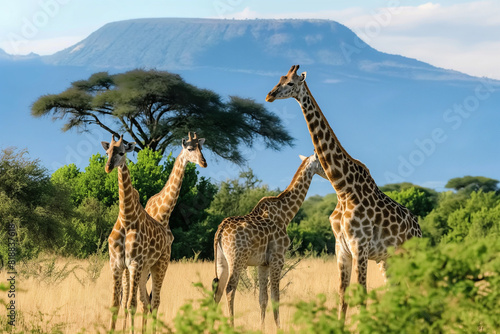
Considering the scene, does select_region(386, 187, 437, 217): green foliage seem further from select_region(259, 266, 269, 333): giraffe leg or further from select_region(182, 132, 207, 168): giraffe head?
select_region(182, 132, 207, 168): giraffe head

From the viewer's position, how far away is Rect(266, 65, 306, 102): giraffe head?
6824 millimetres

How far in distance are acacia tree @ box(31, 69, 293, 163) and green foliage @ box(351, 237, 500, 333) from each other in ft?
74.2

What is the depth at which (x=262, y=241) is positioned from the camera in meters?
8.55

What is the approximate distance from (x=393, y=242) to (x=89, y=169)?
14870 millimetres

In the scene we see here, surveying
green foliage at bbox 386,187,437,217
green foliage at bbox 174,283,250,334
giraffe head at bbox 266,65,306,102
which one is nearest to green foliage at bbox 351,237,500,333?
green foliage at bbox 174,283,250,334

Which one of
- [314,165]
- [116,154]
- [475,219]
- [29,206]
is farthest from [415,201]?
[116,154]

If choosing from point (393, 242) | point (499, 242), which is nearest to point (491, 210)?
point (393, 242)

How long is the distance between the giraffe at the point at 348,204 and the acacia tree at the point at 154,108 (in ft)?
66.1

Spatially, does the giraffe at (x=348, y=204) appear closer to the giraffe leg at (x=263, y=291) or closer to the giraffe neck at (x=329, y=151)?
the giraffe neck at (x=329, y=151)

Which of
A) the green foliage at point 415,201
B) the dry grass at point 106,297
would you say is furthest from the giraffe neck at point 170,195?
the green foliage at point 415,201

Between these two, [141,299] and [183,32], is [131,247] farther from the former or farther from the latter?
[183,32]

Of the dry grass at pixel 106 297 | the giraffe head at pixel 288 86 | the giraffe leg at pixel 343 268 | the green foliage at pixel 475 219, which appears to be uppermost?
the giraffe head at pixel 288 86

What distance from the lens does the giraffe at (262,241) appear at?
8.23m

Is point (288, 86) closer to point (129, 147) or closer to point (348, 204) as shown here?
point (348, 204)
